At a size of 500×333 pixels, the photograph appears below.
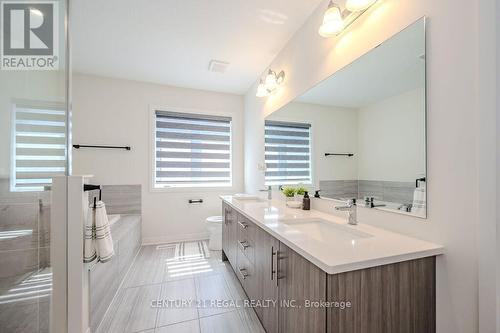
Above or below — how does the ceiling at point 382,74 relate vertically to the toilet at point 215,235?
above

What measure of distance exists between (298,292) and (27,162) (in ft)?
5.68

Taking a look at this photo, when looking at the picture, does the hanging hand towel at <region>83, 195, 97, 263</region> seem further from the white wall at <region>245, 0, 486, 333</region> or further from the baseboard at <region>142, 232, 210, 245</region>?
the baseboard at <region>142, 232, 210, 245</region>

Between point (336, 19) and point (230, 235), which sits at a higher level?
point (336, 19)

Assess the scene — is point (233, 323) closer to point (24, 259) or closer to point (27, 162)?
point (24, 259)

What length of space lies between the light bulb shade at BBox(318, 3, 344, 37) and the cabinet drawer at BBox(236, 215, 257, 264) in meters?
1.49

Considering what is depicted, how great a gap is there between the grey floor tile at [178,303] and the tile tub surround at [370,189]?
57.6 inches

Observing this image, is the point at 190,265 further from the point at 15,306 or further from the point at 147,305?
the point at 15,306

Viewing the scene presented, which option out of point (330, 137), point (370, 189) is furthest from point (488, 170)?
point (330, 137)

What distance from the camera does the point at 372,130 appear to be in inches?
55.1

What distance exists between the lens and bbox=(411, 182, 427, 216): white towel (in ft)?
3.37

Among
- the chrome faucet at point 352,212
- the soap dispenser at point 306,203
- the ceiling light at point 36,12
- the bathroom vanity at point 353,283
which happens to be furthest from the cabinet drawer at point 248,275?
the ceiling light at point 36,12

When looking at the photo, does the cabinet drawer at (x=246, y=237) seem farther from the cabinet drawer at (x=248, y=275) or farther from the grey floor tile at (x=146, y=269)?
the grey floor tile at (x=146, y=269)

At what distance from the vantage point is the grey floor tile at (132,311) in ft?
5.01

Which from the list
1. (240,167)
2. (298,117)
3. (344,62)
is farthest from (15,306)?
(240,167)
